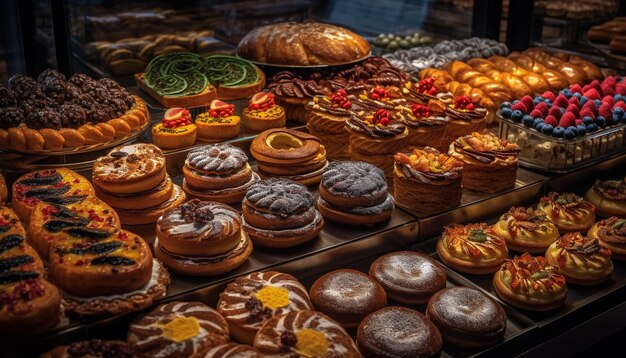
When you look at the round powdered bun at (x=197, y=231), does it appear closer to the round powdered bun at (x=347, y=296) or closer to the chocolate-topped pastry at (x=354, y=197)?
the round powdered bun at (x=347, y=296)

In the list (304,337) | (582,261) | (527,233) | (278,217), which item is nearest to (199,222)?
(278,217)

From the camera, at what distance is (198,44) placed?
249 inches

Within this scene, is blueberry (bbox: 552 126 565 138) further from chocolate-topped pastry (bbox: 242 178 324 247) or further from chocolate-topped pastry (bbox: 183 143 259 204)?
chocolate-topped pastry (bbox: 183 143 259 204)

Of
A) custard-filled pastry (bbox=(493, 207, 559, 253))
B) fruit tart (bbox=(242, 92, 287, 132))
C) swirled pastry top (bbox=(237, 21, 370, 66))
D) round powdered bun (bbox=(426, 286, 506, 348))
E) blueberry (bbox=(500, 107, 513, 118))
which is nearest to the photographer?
round powdered bun (bbox=(426, 286, 506, 348))

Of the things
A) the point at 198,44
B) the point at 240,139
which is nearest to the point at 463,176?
the point at 240,139

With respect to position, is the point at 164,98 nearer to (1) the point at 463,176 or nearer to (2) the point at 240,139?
(2) the point at 240,139

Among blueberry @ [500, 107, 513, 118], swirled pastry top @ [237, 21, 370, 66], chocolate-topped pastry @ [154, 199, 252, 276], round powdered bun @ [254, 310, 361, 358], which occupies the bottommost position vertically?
round powdered bun @ [254, 310, 361, 358]

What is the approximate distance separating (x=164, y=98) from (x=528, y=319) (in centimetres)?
272

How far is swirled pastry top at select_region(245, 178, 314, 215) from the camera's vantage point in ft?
11.9

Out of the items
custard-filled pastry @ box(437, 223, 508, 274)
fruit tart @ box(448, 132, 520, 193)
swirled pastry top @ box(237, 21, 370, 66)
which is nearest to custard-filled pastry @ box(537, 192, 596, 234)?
fruit tart @ box(448, 132, 520, 193)

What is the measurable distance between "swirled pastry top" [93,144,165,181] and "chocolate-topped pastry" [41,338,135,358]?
1032 mm

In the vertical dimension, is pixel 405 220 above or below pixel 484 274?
above

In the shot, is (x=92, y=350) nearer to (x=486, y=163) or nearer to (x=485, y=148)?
(x=486, y=163)

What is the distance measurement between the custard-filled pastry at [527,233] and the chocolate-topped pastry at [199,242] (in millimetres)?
1593
